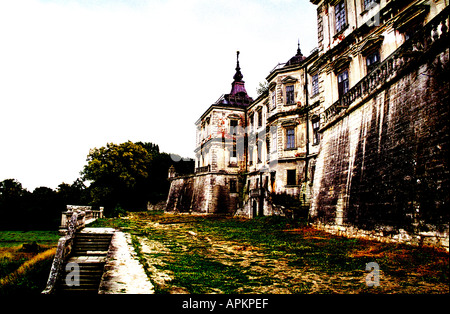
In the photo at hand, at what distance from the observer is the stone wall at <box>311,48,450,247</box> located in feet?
22.9

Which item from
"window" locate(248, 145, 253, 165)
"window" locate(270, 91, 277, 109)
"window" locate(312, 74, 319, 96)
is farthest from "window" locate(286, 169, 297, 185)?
"window" locate(248, 145, 253, 165)

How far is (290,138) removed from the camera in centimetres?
2467

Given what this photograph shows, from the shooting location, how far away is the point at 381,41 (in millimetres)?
12195

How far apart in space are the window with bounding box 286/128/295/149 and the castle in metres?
0.09

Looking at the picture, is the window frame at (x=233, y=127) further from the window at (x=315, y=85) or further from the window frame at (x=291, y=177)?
the window at (x=315, y=85)

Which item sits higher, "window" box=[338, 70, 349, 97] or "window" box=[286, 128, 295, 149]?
"window" box=[338, 70, 349, 97]

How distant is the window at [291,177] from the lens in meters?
23.7

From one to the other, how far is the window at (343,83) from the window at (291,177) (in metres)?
10.3

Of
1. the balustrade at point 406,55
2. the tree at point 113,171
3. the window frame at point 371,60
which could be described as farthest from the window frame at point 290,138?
the tree at point 113,171

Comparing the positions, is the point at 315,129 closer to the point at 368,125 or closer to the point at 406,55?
the point at 368,125

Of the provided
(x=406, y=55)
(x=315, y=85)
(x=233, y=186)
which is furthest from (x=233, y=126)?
(x=406, y=55)

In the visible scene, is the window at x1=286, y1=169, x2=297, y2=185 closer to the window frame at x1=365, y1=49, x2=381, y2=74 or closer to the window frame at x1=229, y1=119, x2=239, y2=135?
the window frame at x1=229, y1=119, x2=239, y2=135
